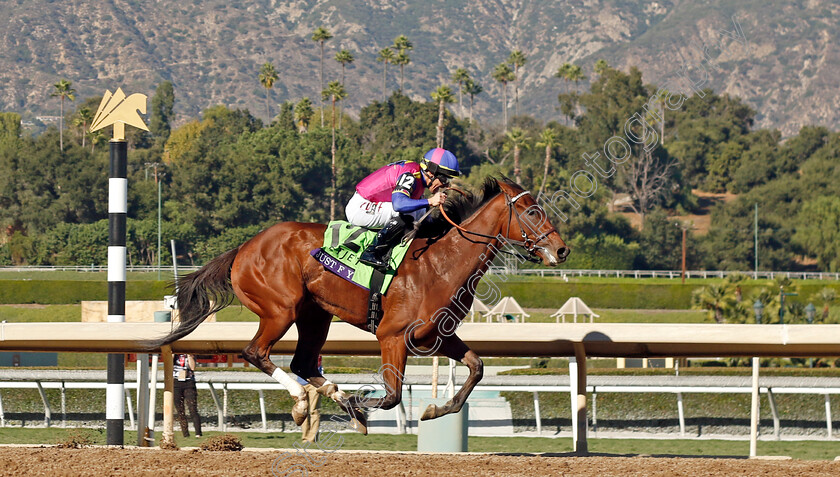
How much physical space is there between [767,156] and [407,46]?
31398 mm

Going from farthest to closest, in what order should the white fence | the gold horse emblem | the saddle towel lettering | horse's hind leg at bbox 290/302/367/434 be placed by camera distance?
the white fence, the gold horse emblem, horse's hind leg at bbox 290/302/367/434, the saddle towel lettering

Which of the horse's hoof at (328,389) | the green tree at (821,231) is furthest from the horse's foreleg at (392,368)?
the green tree at (821,231)

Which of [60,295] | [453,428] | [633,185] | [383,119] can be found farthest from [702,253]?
[453,428]

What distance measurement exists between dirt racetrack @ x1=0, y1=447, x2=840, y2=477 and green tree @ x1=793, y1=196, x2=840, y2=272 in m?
61.9

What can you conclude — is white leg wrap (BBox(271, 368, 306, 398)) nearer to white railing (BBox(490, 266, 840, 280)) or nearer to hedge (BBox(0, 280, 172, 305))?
hedge (BBox(0, 280, 172, 305))

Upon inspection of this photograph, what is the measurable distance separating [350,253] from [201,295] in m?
1.04

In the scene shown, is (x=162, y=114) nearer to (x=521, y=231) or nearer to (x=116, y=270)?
(x=116, y=270)

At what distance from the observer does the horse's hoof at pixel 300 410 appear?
571 cm

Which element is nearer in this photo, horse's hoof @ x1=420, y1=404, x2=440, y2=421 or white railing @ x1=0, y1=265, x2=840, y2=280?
horse's hoof @ x1=420, y1=404, x2=440, y2=421

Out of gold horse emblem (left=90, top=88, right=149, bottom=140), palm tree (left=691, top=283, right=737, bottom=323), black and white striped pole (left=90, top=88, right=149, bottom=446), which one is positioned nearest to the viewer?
black and white striped pole (left=90, top=88, right=149, bottom=446)

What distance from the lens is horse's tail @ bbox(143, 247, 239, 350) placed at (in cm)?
627

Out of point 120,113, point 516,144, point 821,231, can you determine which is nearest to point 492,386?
point 120,113

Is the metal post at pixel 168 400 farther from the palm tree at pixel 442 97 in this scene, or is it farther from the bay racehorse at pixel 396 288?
the palm tree at pixel 442 97

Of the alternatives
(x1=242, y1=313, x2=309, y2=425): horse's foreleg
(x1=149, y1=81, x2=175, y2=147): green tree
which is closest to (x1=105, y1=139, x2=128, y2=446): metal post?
(x1=242, y1=313, x2=309, y2=425): horse's foreleg
